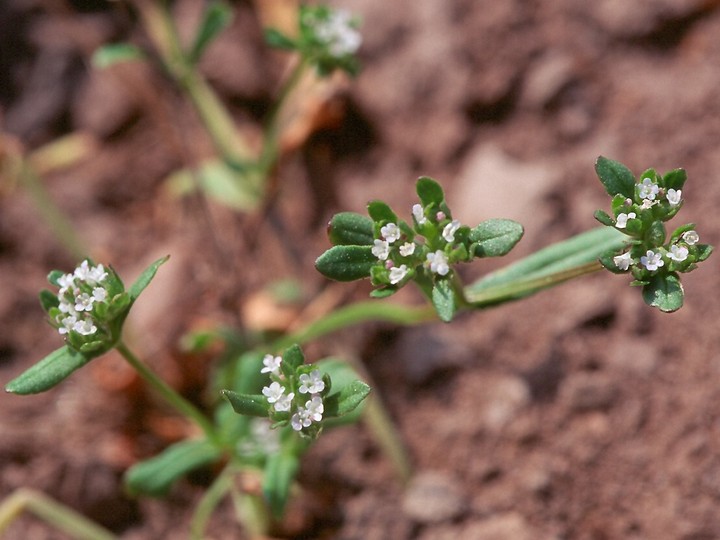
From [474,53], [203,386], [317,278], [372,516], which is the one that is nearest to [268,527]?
[372,516]

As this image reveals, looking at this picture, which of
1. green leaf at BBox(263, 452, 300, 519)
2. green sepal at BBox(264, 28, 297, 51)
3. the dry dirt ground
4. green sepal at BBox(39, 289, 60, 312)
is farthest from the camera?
green sepal at BBox(264, 28, 297, 51)

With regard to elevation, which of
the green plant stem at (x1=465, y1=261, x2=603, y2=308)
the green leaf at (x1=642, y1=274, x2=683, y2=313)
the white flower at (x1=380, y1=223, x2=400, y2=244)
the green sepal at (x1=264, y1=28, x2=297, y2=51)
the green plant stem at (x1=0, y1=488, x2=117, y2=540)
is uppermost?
the green sepal at (x1=264, y1=28, x2=297, y2=51)

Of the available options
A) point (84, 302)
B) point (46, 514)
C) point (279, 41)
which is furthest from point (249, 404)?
point (279, 41)

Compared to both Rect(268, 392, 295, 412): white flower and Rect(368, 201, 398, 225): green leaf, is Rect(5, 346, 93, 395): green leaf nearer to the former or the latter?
Rect(268, 392, 295, 412): white flower

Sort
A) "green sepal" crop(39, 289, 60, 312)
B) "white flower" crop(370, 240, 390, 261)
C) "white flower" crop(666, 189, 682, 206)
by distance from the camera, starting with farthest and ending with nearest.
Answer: "green sepal" crop(39, 289, 60, 312)
"white flower" crop(370, 240, 390, 261)
"white flower" crop(666, 189, 682, 206)

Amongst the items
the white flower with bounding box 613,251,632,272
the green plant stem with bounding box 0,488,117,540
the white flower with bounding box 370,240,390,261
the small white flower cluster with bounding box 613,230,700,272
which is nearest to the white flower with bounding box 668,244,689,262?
the small white flower cluster with bounding box 613,230,700,272

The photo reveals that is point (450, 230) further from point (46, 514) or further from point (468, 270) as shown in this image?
point (46, 514)

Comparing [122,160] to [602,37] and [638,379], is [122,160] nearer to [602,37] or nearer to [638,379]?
[602,37]

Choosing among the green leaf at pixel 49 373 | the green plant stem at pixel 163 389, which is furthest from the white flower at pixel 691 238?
the green leaf at pixel 49 373
